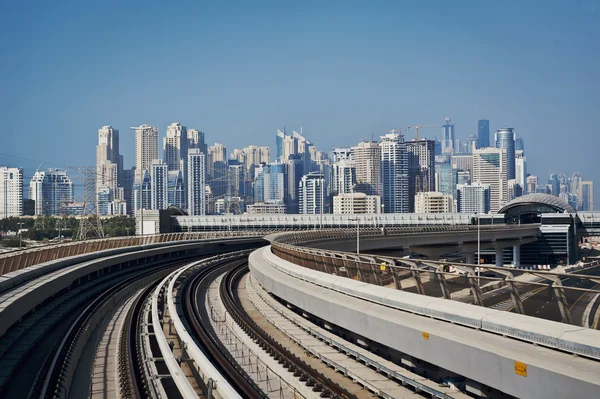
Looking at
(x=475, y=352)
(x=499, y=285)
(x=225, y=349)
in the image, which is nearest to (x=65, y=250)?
(x=225, y=349)

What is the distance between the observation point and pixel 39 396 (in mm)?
13305

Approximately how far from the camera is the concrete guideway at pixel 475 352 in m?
8.98

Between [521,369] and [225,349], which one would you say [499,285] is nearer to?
[521,369]

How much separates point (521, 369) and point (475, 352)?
1077mm

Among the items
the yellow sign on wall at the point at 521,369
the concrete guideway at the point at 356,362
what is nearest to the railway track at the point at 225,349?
the concrete guideway at the point at 356,362

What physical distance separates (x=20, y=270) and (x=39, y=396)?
13.2 meters

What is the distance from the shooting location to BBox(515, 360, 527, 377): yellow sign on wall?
375 inches

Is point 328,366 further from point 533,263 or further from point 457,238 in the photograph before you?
point 533,263

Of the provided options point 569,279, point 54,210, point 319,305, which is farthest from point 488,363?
point 54,210

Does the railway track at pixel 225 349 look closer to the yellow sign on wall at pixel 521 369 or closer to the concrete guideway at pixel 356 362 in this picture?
the concrete guideway at pixel 356 362

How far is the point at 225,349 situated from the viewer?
17.9 meters

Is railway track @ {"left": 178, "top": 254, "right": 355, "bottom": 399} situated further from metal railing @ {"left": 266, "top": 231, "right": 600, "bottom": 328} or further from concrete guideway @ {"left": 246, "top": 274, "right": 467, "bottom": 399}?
metal railing @ {"left": 266, "top": 231, "right": 600, "bottom": 328}

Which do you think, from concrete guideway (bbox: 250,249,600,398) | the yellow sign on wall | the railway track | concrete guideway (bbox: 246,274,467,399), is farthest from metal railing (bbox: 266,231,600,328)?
the railway track

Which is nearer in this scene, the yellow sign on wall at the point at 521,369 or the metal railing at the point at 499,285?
the yellow sign on wall at the point at 521,369
